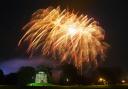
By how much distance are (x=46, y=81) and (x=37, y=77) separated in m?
3.98

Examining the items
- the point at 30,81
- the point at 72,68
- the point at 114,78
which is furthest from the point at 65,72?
the point at 114,78

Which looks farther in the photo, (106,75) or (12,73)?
(106,75)

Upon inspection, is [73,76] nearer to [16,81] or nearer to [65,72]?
[65,72]

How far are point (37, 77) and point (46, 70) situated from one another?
3.61 meters

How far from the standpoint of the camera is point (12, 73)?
11506 centimetres

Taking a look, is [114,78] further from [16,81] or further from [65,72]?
[16,81]

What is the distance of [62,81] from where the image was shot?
107125 mm

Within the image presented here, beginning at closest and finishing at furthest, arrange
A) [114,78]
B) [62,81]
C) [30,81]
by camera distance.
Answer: [62,81] → [30,81] → [114,78]

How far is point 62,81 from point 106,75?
23.9 metres

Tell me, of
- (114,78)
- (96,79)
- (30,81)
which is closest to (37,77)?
(30,81)

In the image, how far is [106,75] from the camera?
126 metres

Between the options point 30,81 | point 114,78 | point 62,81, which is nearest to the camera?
point 62,81

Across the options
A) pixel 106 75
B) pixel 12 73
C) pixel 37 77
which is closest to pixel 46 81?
pixel 37 77

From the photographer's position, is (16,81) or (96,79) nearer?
(16,81)
